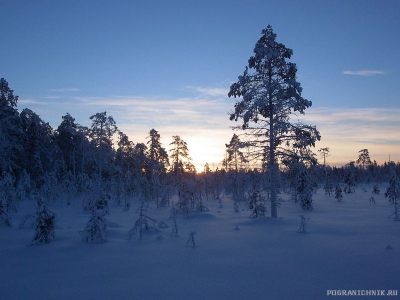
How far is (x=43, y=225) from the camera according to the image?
11.5 meters

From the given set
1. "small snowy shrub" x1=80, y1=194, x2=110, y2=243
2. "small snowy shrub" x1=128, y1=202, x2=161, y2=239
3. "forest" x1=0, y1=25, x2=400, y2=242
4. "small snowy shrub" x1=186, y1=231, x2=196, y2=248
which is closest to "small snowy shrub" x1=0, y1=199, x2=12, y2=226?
"forest" x1=0, y1=25, x2=400, y2=242

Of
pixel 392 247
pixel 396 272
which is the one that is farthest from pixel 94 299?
pixel 392 247

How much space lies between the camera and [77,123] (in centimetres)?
4719

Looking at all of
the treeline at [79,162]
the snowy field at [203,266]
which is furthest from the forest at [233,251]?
the treeline at [79,162]

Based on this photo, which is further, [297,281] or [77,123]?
[77,123]

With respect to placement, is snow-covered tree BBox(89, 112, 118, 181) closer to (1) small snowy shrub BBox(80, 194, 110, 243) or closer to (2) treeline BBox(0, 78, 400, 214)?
(2) treeline BBox(0, 78, 400, 214)

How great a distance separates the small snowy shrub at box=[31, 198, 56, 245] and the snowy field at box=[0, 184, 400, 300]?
1.20 feet

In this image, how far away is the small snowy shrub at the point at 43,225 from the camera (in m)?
11.5

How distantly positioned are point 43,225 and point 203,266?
7.11 m

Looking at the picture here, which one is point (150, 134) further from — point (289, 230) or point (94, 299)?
point (94, 299)

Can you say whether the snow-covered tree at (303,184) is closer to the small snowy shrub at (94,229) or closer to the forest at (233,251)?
the forest at (233,251)

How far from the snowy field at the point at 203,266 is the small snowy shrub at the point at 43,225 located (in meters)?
0.36

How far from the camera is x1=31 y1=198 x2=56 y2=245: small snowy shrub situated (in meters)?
11.5

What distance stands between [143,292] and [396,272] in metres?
6.65
